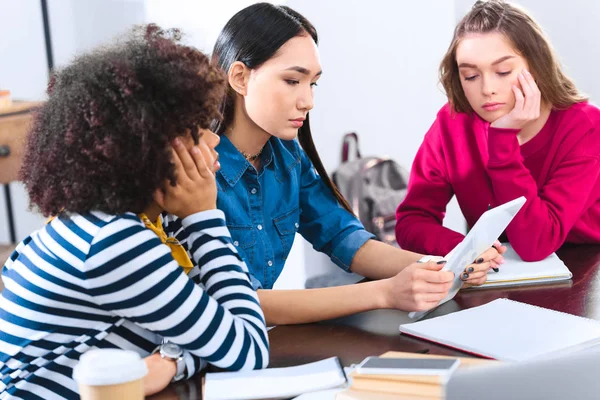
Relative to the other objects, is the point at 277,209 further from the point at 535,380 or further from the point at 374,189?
the point at 374,189

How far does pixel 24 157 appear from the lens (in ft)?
3.79

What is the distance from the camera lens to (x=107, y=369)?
0.63 metres

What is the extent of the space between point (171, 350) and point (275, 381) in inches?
5.8

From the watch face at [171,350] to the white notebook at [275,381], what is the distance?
0.05 meters

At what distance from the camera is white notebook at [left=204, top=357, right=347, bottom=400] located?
1.04 meters

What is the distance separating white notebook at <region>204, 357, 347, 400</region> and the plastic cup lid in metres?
0.40

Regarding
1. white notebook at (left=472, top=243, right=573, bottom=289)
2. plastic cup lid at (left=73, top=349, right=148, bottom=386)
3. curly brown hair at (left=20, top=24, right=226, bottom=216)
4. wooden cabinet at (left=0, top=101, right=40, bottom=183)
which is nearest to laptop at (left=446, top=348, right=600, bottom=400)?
plastic cup lid at (left=73, top=349, right=148, bottom=386)

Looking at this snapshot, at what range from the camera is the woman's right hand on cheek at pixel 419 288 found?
1.31 metres

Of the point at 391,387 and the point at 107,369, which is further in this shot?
the point at 391,387

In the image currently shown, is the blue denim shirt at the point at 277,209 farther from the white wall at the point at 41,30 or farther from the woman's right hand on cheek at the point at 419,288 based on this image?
the white wall at the point at 41,30

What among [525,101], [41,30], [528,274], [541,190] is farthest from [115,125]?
[41,30]

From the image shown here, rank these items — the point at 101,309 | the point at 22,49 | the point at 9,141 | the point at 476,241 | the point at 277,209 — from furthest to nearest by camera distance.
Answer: the point at 22,49, the point at 9,141, the point at 277,209, the point at 476,241, the point at 101,309

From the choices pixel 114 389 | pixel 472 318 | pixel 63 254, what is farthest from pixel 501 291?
pixel 114 389

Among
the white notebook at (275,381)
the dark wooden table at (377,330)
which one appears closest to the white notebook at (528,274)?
the dark wooden table at (377,330)
